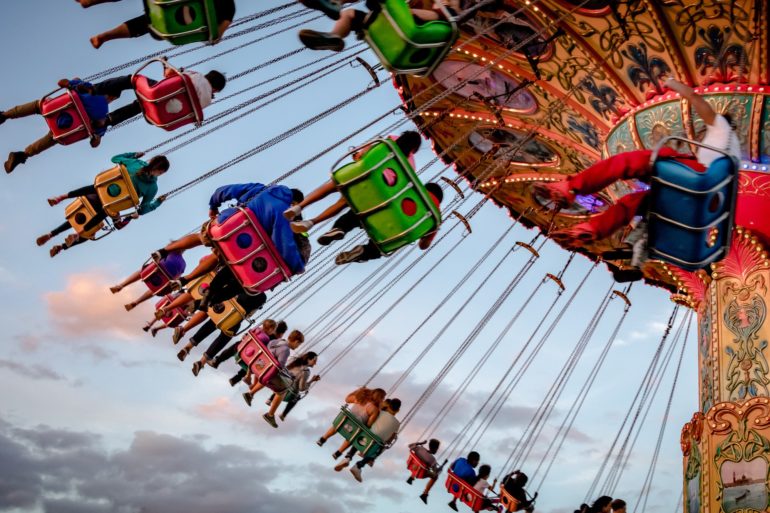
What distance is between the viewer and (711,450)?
7.91 m

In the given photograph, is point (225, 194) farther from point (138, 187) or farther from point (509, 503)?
point (509, 503)

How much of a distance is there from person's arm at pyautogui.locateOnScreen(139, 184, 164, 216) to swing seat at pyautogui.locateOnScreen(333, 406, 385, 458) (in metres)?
3.38

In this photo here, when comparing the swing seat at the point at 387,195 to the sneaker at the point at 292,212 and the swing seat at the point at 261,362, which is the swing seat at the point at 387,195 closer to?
the sneaker at the point at 292,212

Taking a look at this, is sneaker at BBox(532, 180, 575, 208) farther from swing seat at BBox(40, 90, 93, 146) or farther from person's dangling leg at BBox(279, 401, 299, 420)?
person's dangling leg at BBox(279, 401, 299, 420)

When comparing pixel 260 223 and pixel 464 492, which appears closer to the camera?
pixel 260 223

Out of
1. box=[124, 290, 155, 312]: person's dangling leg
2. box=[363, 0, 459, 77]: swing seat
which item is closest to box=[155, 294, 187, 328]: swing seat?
box=[124, 290, 155, 312]: person's dangling leg

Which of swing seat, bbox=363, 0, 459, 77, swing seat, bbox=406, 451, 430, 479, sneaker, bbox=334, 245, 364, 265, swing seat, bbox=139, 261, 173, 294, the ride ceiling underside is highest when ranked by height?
the ride ceiling underside

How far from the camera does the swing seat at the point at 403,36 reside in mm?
5566

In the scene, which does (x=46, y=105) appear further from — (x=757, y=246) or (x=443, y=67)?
(x=757, y=246)

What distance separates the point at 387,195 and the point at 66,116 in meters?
3.22

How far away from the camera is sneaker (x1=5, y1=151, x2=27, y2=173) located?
8.29 m

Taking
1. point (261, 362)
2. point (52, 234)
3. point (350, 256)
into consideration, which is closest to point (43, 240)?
point (52, 234)

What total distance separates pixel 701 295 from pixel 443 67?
3.79 m

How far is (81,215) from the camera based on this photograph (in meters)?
8.96
